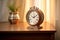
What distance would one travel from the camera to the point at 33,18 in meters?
1.53

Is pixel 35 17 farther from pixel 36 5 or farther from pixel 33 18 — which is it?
pixel 36 5

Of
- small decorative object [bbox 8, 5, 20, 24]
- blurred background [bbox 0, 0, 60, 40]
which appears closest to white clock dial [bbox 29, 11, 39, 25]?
small decorative object [bbox 8, 5, 20, 24]

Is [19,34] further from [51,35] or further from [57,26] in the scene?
[57,26]

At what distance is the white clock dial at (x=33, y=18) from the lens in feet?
4.94

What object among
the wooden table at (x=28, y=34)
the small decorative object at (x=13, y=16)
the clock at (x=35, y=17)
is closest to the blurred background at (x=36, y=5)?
the small decorative object at (x=13, y=16)

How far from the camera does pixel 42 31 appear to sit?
1327 mm

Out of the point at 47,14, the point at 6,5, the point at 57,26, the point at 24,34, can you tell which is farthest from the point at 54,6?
the point at 24,34

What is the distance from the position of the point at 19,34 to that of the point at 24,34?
47 millimetres

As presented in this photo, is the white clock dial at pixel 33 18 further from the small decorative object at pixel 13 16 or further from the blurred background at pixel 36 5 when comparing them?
the blurred background at pixel 36 5

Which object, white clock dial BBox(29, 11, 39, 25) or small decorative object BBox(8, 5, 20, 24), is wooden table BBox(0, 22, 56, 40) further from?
small decorative object BBox(8, 5, 20, 24)

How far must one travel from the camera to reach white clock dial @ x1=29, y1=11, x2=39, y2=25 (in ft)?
4.94

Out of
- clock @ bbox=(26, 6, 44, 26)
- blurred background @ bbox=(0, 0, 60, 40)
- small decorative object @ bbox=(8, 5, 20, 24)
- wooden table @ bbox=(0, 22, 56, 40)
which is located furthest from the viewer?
blurred background @ bbox=(0, 0, 60, 40)

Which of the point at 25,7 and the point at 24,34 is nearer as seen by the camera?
the point at 24,34

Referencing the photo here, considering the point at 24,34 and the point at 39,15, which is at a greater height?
the point at 39,15
